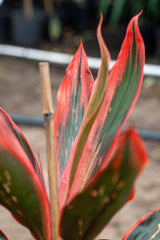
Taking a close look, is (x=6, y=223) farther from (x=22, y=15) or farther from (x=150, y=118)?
(x=22, y=15)

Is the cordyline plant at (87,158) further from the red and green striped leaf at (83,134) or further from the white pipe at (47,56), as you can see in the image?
the white pipe at (47,56)

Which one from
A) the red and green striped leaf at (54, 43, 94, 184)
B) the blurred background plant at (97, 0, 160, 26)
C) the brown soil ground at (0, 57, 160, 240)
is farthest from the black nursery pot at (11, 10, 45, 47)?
the red and green striped leaf at (54, 43, 94, 184)

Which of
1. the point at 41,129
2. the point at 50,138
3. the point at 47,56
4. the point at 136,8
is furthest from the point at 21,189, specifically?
the point at 136,8

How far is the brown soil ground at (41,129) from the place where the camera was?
1.00 meters

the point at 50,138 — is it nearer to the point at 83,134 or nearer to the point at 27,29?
the point at 83,134

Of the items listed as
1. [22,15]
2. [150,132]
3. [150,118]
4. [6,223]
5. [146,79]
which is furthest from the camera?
[22,15]

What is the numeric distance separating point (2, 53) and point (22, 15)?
0.56 m

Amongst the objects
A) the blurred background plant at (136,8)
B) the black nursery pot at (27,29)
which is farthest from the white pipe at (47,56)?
the blurred background plant at (136,8)

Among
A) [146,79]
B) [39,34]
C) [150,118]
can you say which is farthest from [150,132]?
[39,34]

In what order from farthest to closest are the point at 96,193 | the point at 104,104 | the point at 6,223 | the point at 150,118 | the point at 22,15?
the point at 22,15, the point at 150,118, the point at 6,223, the point at 104,104, the point at 96,193

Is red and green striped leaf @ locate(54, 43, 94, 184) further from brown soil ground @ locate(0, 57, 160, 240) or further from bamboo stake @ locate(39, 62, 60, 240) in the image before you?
brown soil ground @ locate(0, 57, 160, 240)

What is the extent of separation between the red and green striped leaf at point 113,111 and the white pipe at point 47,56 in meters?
2.12

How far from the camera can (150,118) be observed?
1.93 metres

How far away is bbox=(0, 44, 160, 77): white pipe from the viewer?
8.75 ft
